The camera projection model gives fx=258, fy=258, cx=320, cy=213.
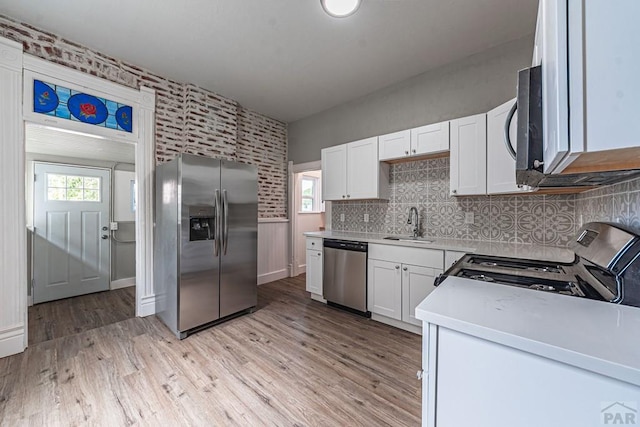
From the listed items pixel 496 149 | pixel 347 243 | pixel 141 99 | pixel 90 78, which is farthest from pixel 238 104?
pixel 496 149

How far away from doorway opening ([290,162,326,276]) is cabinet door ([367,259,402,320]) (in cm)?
220

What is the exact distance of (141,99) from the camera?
3.03 meters

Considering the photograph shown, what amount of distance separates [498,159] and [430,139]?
0.70m

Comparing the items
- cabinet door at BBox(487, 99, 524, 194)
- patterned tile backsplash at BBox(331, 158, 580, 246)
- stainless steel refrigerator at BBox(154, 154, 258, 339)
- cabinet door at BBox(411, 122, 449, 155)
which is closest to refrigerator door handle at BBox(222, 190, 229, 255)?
stainless steel refrigerator at BBox(154, 154, 258, 339)

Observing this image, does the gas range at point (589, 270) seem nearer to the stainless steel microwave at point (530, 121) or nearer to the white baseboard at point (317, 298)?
the stainless steel microwave at point (530, 121)

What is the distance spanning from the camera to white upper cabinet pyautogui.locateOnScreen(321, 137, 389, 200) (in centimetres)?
322

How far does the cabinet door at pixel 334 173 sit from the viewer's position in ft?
11.5

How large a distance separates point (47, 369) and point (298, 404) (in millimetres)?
2047

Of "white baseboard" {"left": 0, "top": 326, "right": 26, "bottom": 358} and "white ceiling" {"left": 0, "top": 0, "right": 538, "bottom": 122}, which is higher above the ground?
"white ceiling" {"left": 0, "top": 0, "right": 538, "bottom": 122}

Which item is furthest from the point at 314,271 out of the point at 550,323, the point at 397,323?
the point at 550,323

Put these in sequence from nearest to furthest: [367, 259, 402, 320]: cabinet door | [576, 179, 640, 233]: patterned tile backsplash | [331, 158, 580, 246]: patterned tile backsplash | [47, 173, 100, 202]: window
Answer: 1. [576, 179, 640, 233]: patterned tile backsplash
2. [331, 158, 580, 246]: patterned tile backsplash
3. [367, 259, 402, 320]: cabinet door
4. [47, 173, 100, 202]: window

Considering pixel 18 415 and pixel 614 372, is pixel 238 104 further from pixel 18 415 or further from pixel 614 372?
pixel 614 372

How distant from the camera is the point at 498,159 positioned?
7.38ft

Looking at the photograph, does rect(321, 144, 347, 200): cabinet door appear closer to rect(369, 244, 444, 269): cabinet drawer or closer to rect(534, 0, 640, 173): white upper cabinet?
rect(369, 244, 444, 269): cabinet drawer
